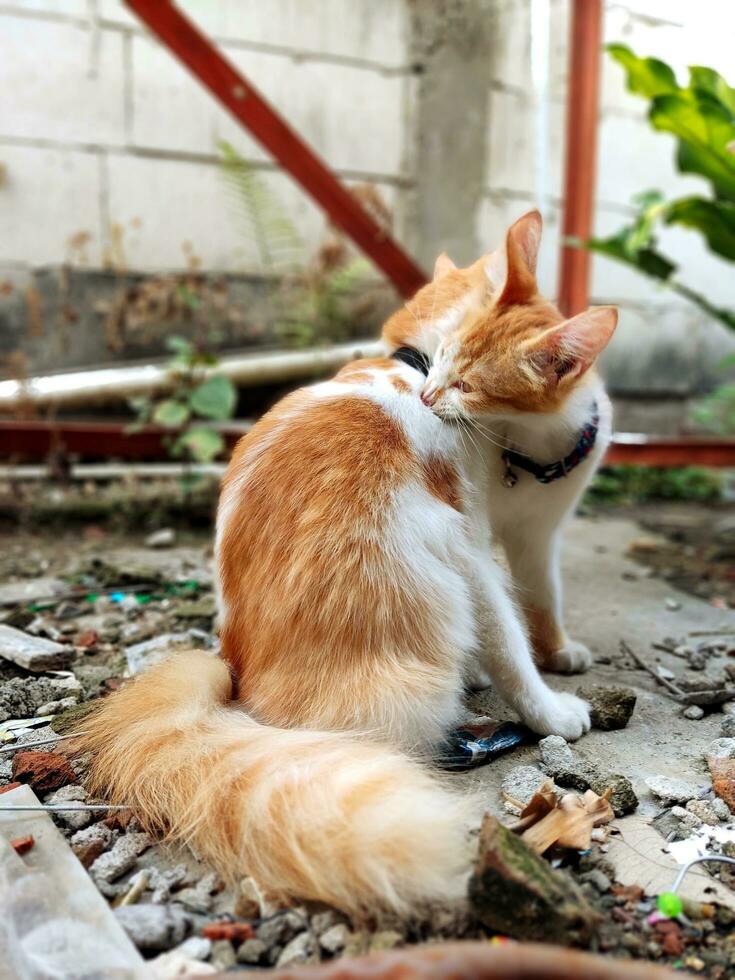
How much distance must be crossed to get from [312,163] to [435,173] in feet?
4.75

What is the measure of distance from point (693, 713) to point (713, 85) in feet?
7.17

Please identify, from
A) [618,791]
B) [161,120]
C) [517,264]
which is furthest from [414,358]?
[161,120]

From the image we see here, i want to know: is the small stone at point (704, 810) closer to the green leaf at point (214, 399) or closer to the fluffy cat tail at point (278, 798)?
the fluffy cat tail at point (278, 798)

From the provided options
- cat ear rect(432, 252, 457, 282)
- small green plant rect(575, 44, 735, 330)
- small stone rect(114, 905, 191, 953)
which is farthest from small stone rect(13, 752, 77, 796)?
small green plant rect(575, 44, 735, 330)

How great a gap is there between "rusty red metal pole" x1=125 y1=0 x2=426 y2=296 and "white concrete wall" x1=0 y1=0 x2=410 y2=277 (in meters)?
0.97

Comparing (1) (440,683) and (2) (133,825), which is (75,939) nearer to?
(2) (133,825)

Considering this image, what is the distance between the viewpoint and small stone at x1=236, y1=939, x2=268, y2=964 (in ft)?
3.35

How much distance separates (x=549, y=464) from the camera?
5.58ft

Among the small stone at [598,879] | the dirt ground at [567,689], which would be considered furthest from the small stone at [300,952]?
the small stone at [598,879]

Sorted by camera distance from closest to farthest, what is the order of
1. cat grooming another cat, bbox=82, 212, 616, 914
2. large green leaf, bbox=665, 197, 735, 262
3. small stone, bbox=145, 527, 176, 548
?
cat grooming another cat, bbox=82, 212, 616, 914 → large green leaf, bbox=665, 197, 735, 262 → small stone, bbox=145, 527, 176, 548

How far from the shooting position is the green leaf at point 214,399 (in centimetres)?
310

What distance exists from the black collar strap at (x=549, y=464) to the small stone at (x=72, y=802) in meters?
1.04

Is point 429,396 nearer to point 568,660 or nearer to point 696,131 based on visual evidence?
point 568,660

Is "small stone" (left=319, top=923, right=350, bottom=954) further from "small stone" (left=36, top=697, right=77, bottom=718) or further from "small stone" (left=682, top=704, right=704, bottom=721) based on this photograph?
"small stone" (left=682, top=704, right=704, bottom=721)
